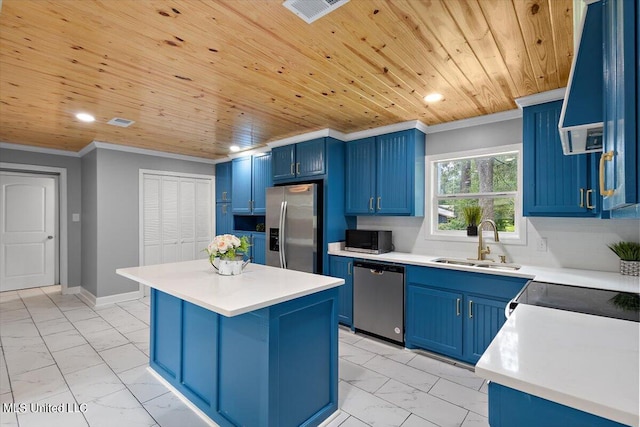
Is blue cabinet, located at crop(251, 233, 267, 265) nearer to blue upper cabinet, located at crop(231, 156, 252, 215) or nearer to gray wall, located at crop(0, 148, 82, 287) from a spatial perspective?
blue upper cabinet, located at crop(231, 156, 252, 215)

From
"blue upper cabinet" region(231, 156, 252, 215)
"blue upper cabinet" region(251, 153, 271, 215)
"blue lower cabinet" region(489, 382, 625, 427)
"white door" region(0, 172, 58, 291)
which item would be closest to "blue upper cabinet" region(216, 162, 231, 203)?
"blue upper cabinet" region(231, 156, 252, 215)

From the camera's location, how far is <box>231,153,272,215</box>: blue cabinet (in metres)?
4.85

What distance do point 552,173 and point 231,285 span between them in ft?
8.74

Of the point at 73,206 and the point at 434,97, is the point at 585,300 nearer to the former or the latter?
the point at 434,97

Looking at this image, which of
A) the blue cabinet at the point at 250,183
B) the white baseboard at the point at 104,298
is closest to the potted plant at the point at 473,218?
the blue cabinet at the point at 250,183

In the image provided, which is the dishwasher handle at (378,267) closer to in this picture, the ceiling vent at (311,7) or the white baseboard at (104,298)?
the ceiling vent at (311,7)

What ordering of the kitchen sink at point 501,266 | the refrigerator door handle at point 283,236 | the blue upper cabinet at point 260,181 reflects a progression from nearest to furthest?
the kitchen sink at point 501,266, the refrigerator door handle at point 283,236, the blue upper cabinet at point 260,181

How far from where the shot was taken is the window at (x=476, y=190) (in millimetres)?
3168

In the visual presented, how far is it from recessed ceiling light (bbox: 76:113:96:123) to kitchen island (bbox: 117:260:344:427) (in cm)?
196

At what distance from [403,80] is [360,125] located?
1244mm

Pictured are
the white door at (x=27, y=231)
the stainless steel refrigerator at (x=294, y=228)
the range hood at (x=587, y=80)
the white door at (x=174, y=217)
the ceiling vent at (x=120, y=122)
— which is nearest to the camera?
the range hood at (x=587, y=80)

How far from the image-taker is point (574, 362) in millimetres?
956

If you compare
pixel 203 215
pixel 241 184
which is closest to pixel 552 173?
pixel 241 184

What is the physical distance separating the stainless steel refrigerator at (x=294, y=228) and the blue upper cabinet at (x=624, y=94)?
9.80 ft
